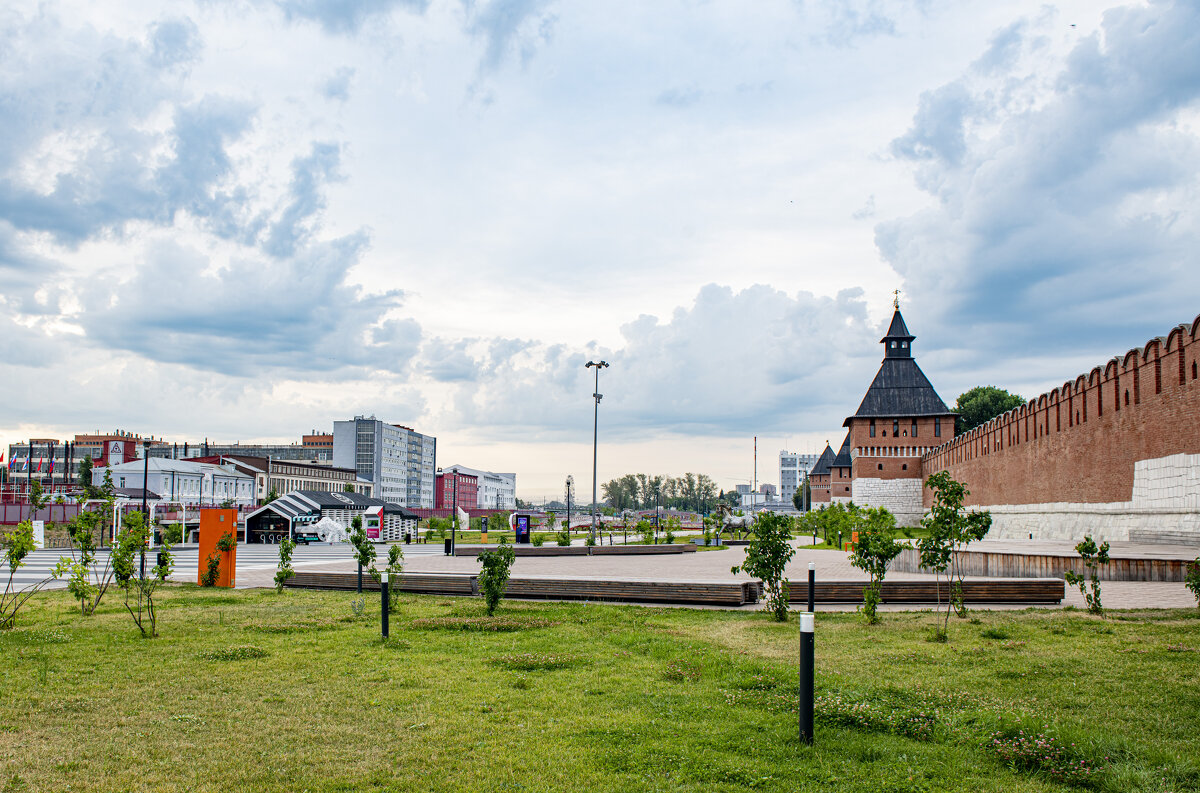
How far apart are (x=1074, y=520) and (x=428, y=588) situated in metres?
25.6

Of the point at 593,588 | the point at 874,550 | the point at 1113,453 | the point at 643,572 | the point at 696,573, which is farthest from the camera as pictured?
the point at 1113,453

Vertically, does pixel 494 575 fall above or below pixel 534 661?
above

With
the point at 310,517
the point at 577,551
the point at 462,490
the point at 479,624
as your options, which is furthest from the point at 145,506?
the point at 462,490

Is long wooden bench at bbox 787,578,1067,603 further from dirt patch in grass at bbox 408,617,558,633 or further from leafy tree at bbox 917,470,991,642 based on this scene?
dirt patch in grass at bbox 408,617,558,633

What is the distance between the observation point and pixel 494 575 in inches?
499

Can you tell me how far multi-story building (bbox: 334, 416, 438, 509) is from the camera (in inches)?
5817

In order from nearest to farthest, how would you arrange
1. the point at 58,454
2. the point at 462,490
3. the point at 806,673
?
the point at 806,673 → the point at 58,454 → the point at 462,490

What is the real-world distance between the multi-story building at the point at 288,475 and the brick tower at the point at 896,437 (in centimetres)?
5963

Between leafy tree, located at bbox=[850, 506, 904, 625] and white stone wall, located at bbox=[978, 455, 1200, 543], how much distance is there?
13800 mm

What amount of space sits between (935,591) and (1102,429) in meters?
19.0

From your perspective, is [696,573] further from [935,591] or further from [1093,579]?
[1093,579]

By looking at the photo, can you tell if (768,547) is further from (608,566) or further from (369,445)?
(369,445)

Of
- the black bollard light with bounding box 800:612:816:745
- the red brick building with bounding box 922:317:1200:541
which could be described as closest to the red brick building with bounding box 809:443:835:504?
the red brick building with bounding box 922:317:1200:541

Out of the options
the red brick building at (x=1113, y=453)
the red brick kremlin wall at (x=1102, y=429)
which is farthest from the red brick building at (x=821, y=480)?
the red brick building at (x=1113, y=453)
